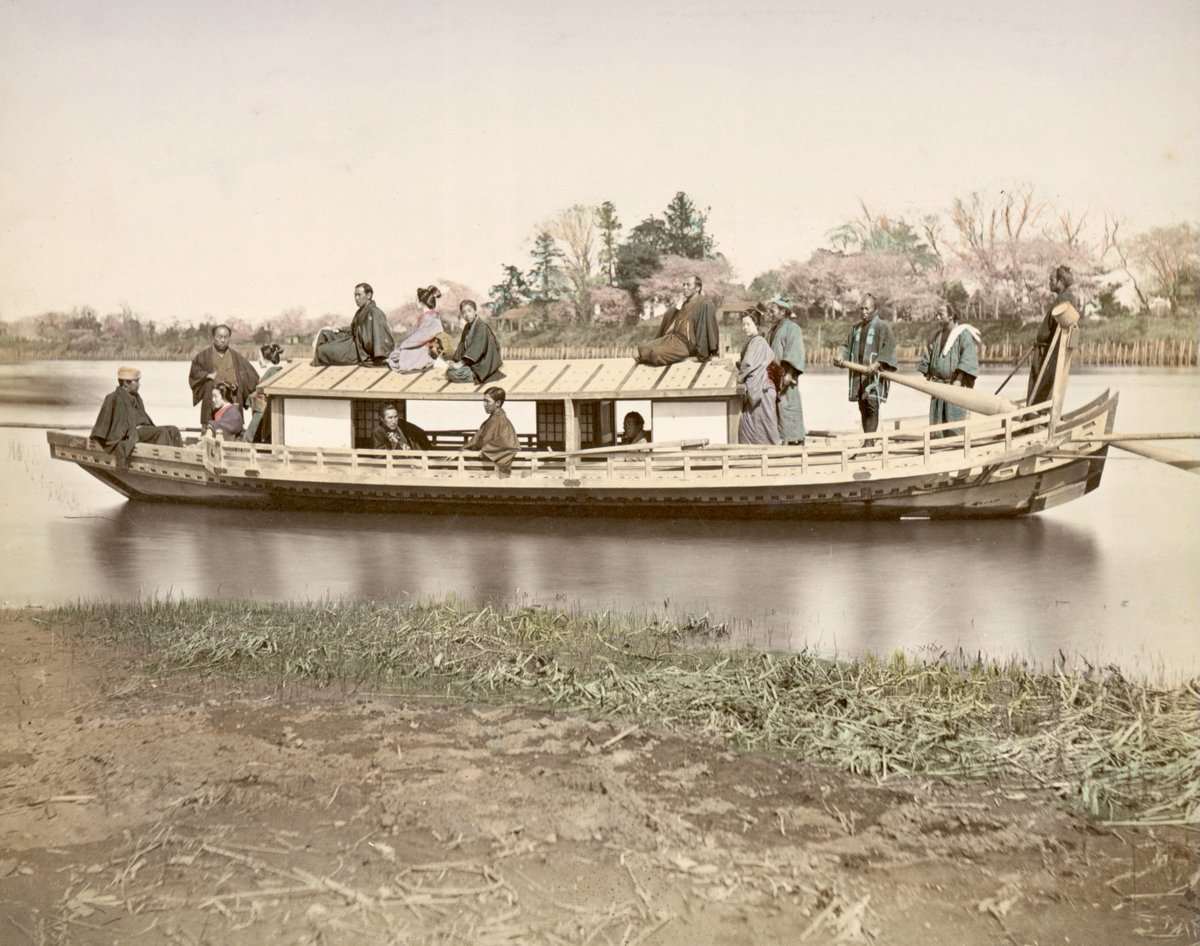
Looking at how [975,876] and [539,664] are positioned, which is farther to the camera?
[539,664]

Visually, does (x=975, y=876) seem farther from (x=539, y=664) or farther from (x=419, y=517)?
(x=419, y=517)

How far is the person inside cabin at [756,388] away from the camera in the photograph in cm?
455

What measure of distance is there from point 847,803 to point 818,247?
198cm

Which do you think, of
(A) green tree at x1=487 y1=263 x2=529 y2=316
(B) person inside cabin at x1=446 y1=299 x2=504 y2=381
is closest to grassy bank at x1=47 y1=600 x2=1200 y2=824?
(B) person inside cabin at x1=446 y1=299 x2=504 y2=381

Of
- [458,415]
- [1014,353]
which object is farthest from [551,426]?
[1014,353]

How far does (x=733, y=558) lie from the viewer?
4641mm

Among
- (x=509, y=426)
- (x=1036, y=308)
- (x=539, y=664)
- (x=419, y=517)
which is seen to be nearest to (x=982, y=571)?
(x=1036, y=308)

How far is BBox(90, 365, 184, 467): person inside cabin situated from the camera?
16.1 ft

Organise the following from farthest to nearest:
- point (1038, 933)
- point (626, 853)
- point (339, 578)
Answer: point (339, 578), point (626, 853), point (1038, 933)

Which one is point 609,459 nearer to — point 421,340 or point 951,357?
point 421,340

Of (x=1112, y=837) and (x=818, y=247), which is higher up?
(x=818, y=247)

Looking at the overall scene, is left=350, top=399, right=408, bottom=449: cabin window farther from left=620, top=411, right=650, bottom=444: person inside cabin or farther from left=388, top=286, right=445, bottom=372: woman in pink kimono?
left=620, top=411, right=650, bottom=444: person inside cabin

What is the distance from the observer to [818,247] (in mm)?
4289

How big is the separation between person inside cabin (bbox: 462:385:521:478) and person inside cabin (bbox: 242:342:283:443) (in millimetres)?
928
